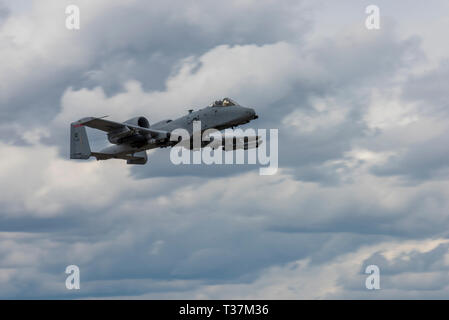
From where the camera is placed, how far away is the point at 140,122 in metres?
80.9

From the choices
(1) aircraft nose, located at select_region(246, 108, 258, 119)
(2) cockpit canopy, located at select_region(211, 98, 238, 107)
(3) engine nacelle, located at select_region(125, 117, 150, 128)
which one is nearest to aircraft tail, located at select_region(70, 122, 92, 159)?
(3) engine nacelle, located at select_region(125, 117, 150, 128)

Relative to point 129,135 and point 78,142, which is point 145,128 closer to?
point 129,135

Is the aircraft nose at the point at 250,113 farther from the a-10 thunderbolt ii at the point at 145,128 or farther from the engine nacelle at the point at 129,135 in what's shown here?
the engine nacelle at the point at 129,135

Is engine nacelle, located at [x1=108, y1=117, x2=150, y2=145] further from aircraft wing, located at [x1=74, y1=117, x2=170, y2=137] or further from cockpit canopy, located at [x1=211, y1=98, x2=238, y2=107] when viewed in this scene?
cockpit canopy, located at [x1=211, y1=98, x2=238, y2=107]

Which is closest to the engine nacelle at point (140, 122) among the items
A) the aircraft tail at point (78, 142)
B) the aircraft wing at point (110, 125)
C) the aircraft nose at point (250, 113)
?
the aircraft wing at point (110, 125)

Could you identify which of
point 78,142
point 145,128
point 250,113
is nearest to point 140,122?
point 145,128

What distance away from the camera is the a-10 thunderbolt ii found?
7531 cm
